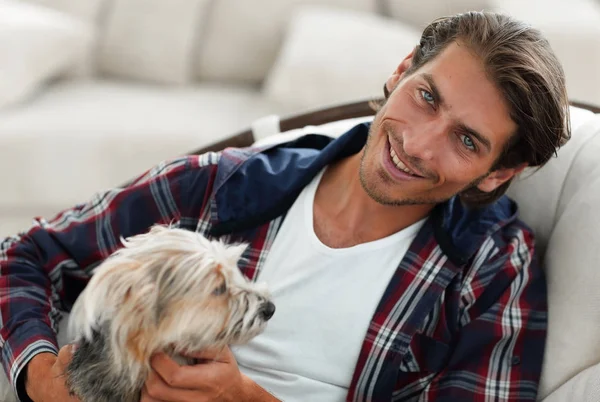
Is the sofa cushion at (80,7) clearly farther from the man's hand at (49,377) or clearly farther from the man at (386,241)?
the man's hand at (49,377)

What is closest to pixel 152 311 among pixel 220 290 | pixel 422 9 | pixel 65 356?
pixel 220 290

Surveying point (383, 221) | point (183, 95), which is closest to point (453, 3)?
point (183, 95)

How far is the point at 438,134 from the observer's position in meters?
1.31

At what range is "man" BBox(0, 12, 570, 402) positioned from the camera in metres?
1.30

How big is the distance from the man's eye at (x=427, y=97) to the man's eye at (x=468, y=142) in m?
0.09

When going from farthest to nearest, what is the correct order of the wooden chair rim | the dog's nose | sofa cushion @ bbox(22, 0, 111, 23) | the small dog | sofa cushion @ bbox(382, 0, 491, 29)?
sofa cushion @ bbox(22, 0, 111, 23), sofa cushion @ bbox(382, 0, 491, 29), the wooden chair rim, the dog's nose, the small dog

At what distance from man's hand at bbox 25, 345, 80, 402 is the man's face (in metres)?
0.67

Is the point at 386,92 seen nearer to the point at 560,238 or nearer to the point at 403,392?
the point at 560,238

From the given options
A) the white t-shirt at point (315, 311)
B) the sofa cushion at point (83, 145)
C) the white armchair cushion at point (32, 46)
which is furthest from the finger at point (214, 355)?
the white armchair cushion at point (32, 46)

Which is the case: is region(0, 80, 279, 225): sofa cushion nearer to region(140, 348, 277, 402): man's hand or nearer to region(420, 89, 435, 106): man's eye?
region(420, 89, 435, 106): man's eye

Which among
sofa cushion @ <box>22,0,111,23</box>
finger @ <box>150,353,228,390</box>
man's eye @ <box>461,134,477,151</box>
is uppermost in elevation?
sofa cushion @ <box>22,0,111,23</box>

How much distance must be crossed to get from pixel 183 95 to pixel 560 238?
6.55 feet

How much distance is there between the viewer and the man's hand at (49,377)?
4.04ft

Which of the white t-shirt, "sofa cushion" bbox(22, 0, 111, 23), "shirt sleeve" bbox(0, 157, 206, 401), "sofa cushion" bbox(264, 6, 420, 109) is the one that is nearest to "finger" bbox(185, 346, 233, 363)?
the white t-shirt
